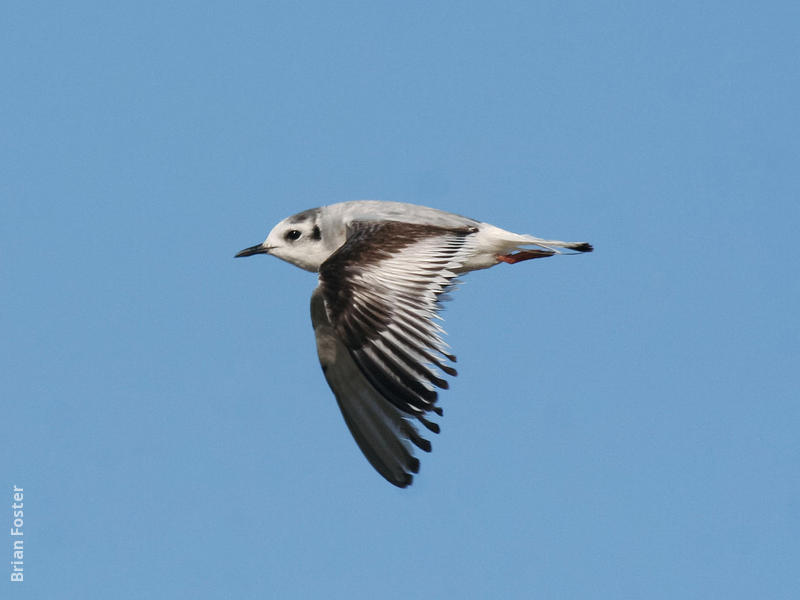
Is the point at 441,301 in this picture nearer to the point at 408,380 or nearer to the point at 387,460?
the point at 408,380

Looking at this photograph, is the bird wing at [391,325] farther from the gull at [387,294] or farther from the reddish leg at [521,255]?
the reddish leg at [521,255]

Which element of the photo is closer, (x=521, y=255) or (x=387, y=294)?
(x=387, y=294)

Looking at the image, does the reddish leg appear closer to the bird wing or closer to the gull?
the gull

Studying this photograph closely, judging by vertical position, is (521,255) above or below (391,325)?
above

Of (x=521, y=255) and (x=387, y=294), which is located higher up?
(x=521, y=255)

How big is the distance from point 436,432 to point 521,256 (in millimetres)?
2320

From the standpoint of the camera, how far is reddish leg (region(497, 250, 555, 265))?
11312 millimetres

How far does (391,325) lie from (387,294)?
282mm

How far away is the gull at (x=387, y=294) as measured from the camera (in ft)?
30.1

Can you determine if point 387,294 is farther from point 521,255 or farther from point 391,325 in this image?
point 521,255

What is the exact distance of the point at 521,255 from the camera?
37.2ft

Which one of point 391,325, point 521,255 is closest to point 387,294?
point 391,325

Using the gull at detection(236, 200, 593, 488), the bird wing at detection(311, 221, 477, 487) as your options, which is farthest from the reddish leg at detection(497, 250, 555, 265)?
the bird wing at detection(311, 221, 477, 487)

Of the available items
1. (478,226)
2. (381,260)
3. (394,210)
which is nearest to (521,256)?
(478,226)
